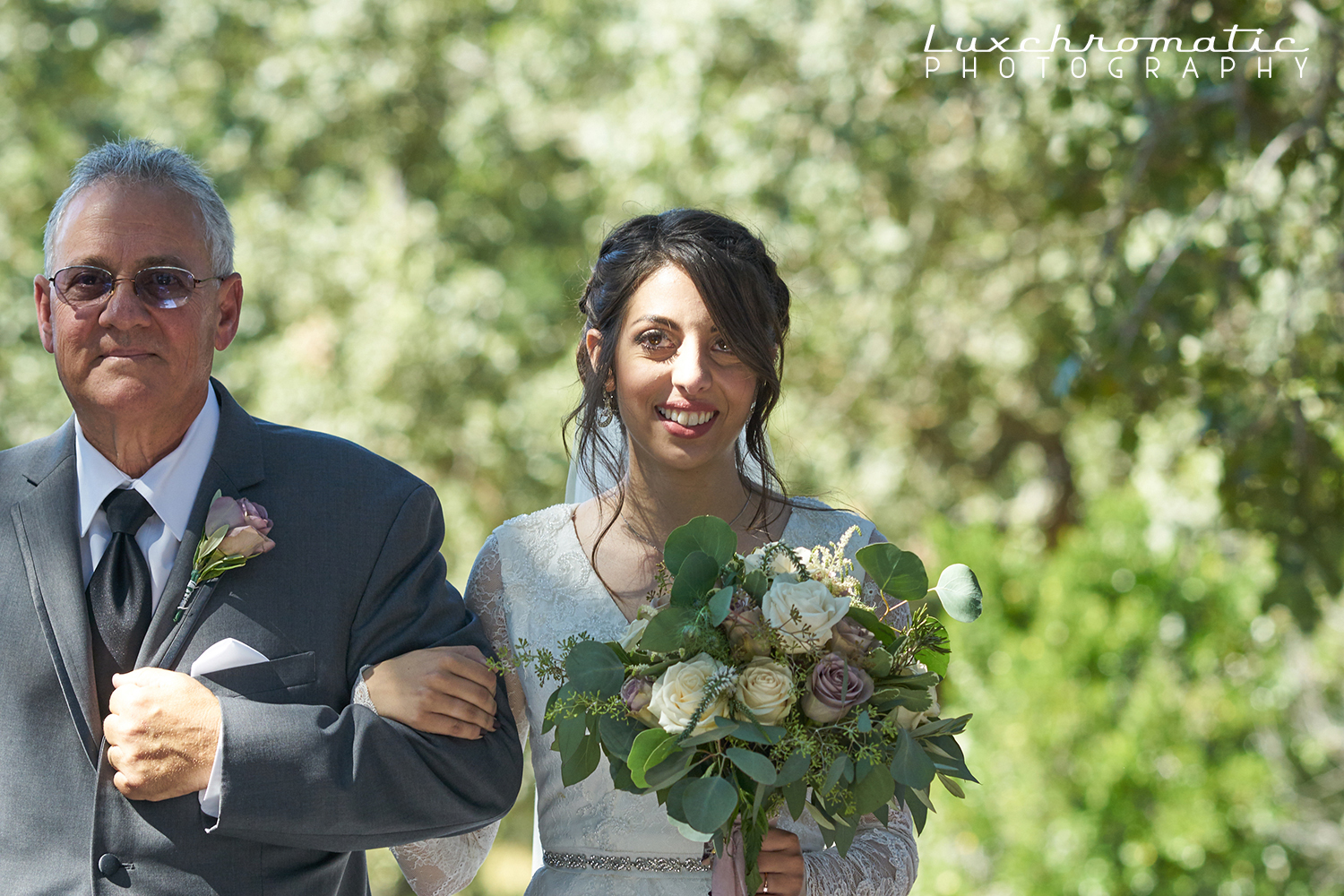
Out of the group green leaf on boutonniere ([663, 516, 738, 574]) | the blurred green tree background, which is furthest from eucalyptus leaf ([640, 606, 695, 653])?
the blurred green tree background

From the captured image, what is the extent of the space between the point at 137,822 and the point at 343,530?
0.59m

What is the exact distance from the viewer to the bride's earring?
269cm

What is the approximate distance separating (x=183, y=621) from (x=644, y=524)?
0.93 m

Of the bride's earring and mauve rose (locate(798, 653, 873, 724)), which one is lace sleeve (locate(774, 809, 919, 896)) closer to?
mauve rose (locate(798, 653, 873, 724))

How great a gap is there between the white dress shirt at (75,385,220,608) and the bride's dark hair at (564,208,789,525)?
774 millimetres

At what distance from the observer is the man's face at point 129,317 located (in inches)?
87.4

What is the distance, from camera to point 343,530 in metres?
2.37

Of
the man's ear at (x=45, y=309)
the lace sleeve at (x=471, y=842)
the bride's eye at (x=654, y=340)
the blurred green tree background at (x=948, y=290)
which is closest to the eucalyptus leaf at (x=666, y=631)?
the lace sleeve at (x=471, y=842)

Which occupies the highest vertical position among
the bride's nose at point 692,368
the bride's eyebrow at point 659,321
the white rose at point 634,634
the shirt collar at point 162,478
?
the bride's eyebrow at point 659,321

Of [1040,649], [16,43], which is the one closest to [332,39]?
[16,43]

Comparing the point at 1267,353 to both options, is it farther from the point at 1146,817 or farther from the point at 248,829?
the point at 248,829

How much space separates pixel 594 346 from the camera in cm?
271

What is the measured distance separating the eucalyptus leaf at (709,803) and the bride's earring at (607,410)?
0.92 meters

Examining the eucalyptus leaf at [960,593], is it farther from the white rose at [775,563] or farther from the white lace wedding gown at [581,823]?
the white lace wedding gown at [581,823]
